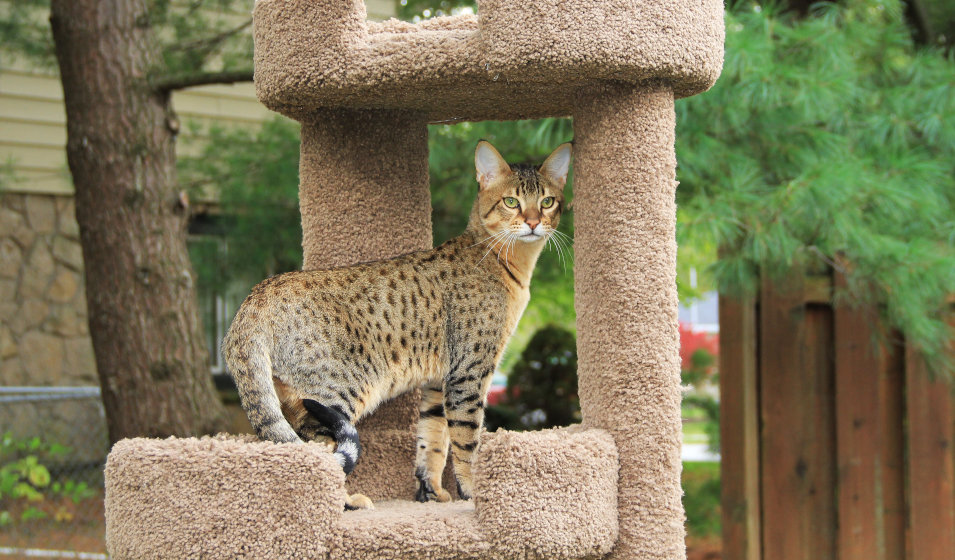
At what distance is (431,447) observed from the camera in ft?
6.73

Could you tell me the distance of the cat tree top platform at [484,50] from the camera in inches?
64.6

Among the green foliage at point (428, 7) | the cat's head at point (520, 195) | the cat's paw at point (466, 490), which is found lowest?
the cat's paw at point (466, 490)

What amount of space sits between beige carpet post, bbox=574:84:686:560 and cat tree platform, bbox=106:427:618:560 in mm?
134

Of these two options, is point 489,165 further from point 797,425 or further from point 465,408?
point 797,425

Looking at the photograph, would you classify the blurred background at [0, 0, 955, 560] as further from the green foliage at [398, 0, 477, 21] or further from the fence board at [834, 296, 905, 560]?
the green foliage at [398, 0, 477, 21]

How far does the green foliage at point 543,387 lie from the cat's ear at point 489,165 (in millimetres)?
2923

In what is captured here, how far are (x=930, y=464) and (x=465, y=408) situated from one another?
7.15 ft

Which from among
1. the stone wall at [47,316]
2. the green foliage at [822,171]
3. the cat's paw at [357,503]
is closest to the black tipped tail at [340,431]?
the cat's paw at [357,503]

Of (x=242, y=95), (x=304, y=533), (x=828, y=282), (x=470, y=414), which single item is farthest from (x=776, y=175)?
(x=242, y=95)

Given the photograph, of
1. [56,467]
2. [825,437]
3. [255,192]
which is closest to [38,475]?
[255,192]

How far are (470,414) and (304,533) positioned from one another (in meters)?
0.48

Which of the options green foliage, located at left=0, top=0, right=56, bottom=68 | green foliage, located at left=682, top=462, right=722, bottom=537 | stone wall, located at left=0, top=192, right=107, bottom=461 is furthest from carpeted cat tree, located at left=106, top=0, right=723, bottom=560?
stone wall, located at left=0, top=192, right=107, bottom=461

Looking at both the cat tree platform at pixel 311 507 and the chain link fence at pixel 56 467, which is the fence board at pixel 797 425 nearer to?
the cat tree platform at pixel 311 507

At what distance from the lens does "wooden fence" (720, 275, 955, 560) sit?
3268 mm
